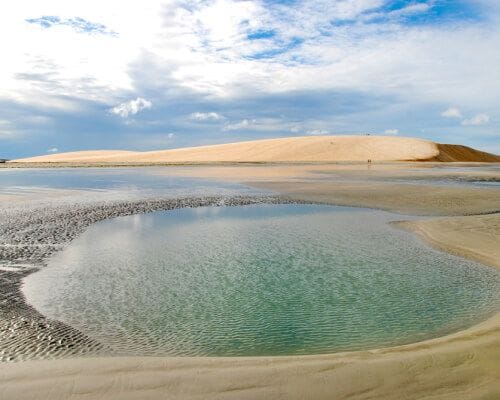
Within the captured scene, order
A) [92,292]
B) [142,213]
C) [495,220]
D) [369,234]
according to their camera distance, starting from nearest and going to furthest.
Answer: [92,292], [369,234], [495,220], [142,213]

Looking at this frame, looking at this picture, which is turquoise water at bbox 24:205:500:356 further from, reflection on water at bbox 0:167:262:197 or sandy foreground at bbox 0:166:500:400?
reflection on water at bbox 0:167:262:197

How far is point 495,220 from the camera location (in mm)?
14578

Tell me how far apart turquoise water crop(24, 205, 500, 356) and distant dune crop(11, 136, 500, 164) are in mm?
62526

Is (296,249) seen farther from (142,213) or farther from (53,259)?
(142,213)

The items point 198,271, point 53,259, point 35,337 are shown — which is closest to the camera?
point 35,337

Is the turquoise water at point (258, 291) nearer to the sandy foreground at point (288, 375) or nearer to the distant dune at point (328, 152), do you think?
the sandy foreground at point (288, 375)

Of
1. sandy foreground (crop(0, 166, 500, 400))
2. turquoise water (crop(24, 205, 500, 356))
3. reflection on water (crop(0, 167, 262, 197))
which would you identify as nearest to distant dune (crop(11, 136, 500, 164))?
reflection on water (crop(0, 167, 262, 197))

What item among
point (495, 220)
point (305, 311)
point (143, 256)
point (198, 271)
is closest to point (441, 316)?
point (305, 311)

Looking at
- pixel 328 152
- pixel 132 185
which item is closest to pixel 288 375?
pixel 132 185

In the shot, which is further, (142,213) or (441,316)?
(142,213)

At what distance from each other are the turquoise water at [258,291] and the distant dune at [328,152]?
62.5 metres

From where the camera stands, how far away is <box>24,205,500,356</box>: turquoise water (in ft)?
20.1

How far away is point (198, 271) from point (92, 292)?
81.9 inches

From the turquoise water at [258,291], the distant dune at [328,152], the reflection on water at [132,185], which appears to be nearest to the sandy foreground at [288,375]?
the turquoise water at [258,291]
